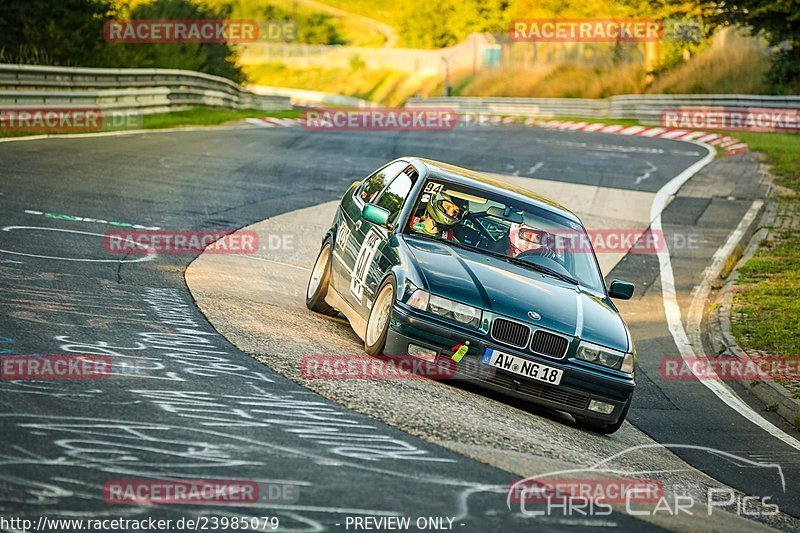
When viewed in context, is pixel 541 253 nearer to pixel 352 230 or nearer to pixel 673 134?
pixel 352 230

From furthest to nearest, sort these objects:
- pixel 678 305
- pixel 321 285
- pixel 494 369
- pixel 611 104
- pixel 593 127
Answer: pixel 611 104
pixel 593 127
pixel 678 305
pixel 321 285
pixel 494 369

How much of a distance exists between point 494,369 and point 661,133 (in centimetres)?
3012

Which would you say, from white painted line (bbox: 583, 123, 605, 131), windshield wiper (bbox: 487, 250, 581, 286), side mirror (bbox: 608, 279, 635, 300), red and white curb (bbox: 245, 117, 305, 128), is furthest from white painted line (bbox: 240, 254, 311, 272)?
white painted line (bbox: 583, 123, 605, 131)

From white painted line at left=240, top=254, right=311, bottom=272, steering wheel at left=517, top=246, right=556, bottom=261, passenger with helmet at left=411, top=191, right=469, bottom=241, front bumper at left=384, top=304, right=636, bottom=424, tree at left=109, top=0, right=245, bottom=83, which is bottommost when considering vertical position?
white painted line at left=240, top=254, right=311, bottom=272

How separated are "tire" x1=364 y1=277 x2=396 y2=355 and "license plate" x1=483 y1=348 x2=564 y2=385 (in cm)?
79

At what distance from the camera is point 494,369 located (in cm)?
823

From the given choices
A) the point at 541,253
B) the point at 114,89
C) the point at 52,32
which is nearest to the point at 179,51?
the point at 52,32

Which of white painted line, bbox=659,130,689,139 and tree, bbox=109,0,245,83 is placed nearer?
white painted line, bbox=659,130,689,139

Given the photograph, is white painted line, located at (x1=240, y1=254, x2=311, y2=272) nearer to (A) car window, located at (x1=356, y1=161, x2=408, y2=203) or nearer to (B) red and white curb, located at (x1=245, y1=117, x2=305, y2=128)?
(A) car window, located at (x1=356, y1=161, x2=408, y2=203)

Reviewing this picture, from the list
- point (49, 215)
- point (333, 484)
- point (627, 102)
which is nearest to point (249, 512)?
point (333, 484)

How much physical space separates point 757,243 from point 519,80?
53475mm

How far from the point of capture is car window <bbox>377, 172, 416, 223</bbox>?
9829 mm

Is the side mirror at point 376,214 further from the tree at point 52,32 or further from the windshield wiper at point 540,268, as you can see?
the tree at point 52,32

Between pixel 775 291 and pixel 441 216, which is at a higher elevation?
pixel 441 216
